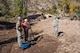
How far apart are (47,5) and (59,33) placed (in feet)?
51.1

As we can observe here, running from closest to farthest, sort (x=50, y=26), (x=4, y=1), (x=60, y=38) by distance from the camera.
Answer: (x=60, y=38) → (x=50, y=26) → (x=4, y=1)

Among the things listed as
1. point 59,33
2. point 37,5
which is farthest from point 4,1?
point 59,33

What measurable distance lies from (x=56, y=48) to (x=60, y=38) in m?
1.65

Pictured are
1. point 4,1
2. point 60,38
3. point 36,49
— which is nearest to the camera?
point 36,49

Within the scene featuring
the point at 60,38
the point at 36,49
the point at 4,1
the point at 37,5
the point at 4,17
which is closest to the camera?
the point at 36,49

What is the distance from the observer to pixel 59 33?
1568 centimetres

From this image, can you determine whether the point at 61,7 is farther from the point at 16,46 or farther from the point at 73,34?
the point at 16,46

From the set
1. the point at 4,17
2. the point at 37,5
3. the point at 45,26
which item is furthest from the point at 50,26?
the point at 37,5

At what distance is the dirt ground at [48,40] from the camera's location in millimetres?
13070

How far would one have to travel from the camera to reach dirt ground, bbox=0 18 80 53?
515 inches

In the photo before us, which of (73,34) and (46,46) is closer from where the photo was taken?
(46,46)

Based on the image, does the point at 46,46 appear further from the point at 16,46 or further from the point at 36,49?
the point at 16,46

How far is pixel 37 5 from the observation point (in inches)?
1211

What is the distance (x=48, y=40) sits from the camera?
14.6m
